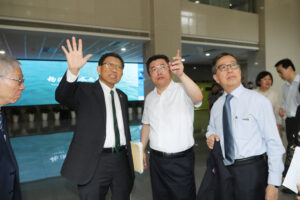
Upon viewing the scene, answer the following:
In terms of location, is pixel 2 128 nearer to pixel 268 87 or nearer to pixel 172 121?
pixel 172 121

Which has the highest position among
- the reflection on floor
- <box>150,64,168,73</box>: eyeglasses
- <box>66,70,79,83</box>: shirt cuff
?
<box>150,64,168,73</box>: eyeglasses

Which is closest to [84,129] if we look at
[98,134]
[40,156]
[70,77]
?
[98,134]

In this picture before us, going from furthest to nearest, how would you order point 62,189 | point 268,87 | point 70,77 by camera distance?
point 268,87, point 62,189, point 70,77

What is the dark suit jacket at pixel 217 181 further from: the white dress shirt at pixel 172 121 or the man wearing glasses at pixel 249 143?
the white dress shirt at pixel 172 121

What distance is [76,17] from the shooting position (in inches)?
242

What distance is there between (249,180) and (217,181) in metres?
0.22

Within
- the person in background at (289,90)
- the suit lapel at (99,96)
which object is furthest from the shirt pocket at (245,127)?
the person in background at (289,90)

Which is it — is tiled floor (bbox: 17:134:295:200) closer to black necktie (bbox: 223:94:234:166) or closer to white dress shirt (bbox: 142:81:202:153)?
white dress shirt (bbox: 142:81:202:153)

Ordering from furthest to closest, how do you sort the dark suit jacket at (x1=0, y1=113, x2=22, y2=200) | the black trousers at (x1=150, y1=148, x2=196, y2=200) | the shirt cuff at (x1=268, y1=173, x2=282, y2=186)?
the black trousers at (x1=150, y1=148, x2=196, y2=200), the shirt cuff at (x1=268, y1=173, x2=282, y2=186), the dark suit jacket at (x1=0, y1=113, x2=22, y2=200)

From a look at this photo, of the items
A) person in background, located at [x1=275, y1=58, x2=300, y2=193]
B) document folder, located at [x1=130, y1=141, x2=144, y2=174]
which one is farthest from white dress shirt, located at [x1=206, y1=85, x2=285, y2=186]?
person in background, located at [x1=275, y1=58, x2=300, y2=193]

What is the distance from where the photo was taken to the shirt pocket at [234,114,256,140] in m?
1.54

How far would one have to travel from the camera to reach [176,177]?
2.01 m

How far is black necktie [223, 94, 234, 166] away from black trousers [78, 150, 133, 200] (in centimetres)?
92

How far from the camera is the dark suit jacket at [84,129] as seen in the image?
173cm
